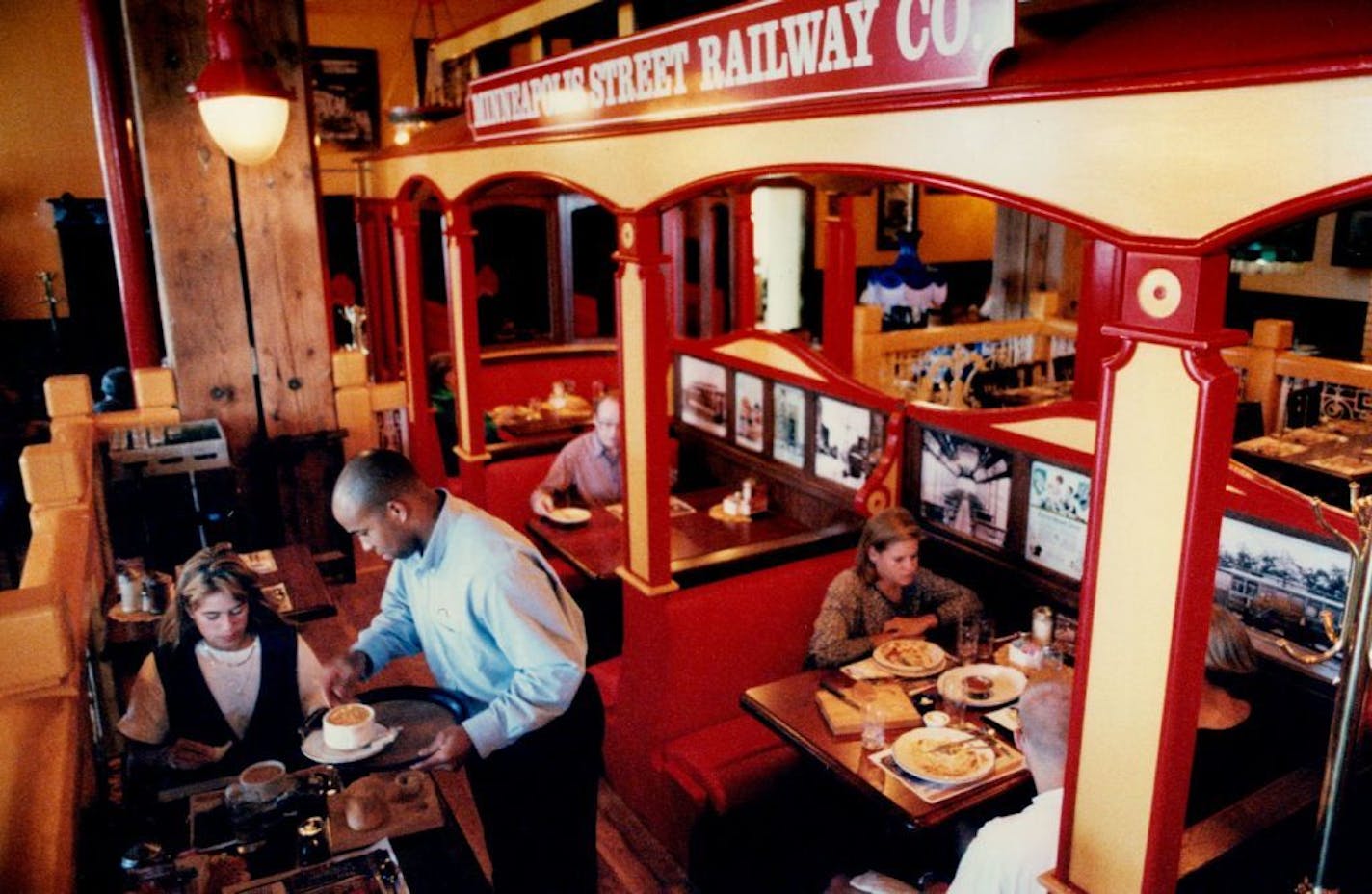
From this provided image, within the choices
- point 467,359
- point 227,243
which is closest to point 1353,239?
point 467,359

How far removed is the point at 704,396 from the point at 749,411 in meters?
0.58

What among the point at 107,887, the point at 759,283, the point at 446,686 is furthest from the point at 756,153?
the point at 759,283

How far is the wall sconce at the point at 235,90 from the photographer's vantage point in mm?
4242

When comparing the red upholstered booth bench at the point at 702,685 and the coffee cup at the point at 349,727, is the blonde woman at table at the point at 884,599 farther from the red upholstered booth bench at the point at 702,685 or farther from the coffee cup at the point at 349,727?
the coffee cup at the point at 349,727

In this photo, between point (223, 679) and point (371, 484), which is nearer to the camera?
point (371, 484)

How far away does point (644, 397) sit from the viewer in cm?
429

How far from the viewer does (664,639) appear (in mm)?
4410

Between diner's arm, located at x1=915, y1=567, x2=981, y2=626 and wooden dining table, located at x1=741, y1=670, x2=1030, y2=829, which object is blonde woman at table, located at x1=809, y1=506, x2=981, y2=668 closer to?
diner's arm, located at x1=915, y1=567, x2=981, y2=626

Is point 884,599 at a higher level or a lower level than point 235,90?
lower

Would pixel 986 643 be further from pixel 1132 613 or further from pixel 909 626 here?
pixel 1132 613

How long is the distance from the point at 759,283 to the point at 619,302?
11.2 m

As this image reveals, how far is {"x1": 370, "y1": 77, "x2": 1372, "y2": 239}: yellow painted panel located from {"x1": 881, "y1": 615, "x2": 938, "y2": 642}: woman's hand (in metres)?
2.13

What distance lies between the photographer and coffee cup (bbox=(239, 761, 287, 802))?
9.03ft

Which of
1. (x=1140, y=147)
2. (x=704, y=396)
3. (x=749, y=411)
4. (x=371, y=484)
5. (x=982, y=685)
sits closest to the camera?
(x=1140, y=147)
